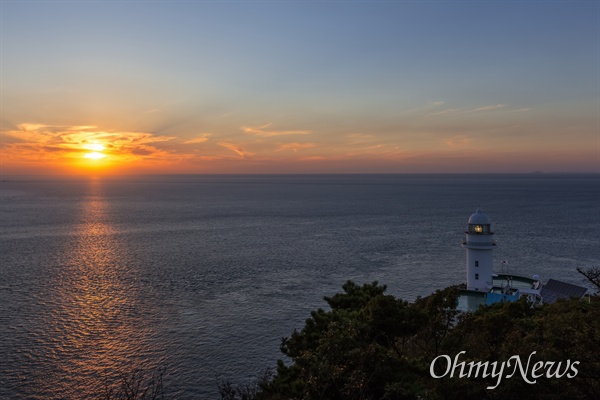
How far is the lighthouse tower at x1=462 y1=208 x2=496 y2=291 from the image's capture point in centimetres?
4597

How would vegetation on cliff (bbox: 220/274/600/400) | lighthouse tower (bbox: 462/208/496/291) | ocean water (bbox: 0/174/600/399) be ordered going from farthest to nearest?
lighthouse tower (bbox: 462/208/496/291), ocean water (bbox: 0/174/600/399), vegetation on cliff (bbox: 220/274/600/400)

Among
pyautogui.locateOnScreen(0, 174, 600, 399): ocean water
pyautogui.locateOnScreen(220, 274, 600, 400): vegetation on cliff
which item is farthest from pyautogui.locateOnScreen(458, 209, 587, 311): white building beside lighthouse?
pyautogui.locateOnScreen(220, 274, 600, 400): vegetation on cliff

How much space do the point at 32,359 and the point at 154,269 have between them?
102 ft

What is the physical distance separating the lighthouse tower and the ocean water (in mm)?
9057

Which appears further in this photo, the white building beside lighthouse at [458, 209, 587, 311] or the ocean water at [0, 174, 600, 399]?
the white building beside lighthouse at [458, 209, 587, 311]

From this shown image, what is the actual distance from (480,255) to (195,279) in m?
38.1

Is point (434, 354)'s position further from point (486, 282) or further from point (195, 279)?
point (195, 279)

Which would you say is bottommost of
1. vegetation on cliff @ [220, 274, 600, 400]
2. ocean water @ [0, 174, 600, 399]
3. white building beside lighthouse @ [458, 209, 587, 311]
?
ocean water @ [0, 174, 600, 399]

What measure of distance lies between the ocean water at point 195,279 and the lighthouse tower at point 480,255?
Result: 9.06 metres

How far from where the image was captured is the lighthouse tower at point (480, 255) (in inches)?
1810

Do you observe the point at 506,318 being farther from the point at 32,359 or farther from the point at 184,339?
the point at 32,359

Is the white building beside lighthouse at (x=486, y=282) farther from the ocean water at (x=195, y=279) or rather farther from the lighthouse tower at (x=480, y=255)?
the ocean water at (x=195, y=279)

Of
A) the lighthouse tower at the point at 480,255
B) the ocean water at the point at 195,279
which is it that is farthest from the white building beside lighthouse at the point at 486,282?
the ocean water at the point at 195,279

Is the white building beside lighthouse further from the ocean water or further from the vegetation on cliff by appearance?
the vegetation on cliff
